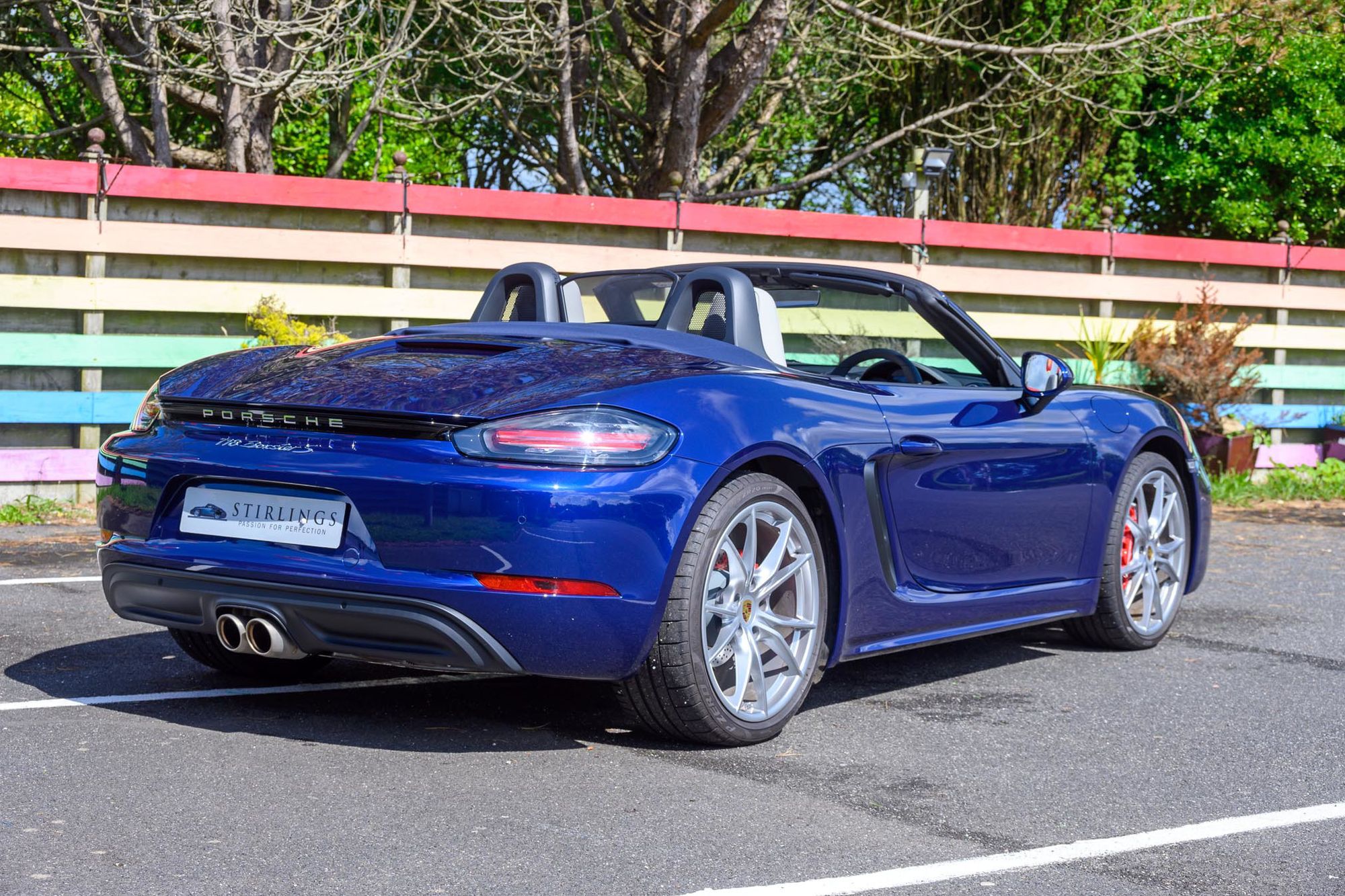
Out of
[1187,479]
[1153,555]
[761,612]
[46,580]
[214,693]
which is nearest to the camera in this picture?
[761,612]

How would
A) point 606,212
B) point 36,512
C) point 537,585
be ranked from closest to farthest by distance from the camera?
point 537,585 → point 36,512 → point 606,212

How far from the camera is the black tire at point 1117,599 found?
582cm

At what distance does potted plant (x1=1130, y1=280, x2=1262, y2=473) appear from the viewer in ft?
41.2

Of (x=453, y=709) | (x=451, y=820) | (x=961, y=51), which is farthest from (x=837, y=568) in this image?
(x=961, y=51)

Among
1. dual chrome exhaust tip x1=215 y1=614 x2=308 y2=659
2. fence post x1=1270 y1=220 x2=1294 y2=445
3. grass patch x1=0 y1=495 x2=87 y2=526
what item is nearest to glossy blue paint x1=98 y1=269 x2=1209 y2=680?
dual chrome exhaust tip x1=215 y1=614 x2=308 y2=659

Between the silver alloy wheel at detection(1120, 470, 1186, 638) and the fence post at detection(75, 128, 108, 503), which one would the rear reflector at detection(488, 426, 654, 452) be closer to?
the silver alloy wheel at detection(1120, 470, 1186, 638)

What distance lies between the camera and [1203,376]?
12523 mm

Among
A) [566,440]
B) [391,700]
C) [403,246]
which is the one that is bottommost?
[391,700]

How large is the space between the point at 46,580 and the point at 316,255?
3616 millimetres

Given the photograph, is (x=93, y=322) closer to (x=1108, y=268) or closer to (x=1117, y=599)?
(x=1117, y=599)

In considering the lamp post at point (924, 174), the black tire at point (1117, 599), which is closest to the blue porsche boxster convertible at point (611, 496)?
the black tire at point (1117, 599)

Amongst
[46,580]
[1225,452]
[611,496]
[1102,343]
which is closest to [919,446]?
[611,496]

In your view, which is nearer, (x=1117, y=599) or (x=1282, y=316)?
(x=1117, y=599)

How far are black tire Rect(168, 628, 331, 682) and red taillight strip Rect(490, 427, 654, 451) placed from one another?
1.47 meters
